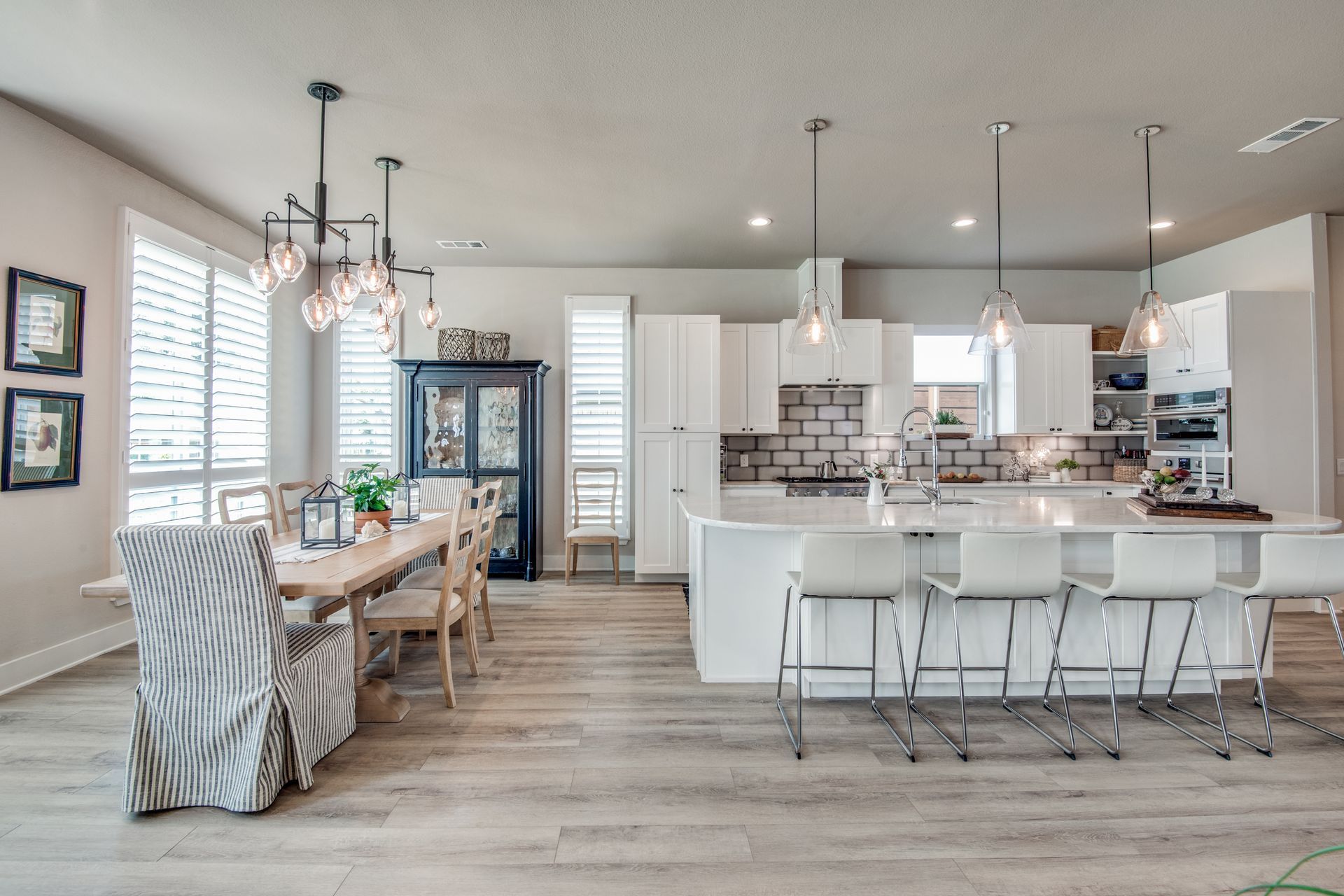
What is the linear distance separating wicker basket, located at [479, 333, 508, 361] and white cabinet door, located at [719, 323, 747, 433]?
186 cm

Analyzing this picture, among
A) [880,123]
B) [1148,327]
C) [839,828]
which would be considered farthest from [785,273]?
[839,828]

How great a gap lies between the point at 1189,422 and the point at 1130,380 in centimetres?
76

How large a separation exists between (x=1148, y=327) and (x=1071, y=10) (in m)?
1.70

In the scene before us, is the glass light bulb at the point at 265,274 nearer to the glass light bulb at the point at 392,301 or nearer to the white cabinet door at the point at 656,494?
the glass light bulb at the point at 392,301

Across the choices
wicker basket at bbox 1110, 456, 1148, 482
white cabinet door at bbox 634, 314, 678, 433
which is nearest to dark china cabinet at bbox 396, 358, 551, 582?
white cabinet door at bbox 634, 314, 678, 433

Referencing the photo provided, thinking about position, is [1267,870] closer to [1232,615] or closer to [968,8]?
[1232,615]

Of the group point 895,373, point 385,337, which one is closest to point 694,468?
point 895,373

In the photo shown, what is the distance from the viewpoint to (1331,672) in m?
3.25

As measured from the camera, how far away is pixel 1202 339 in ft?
15.4

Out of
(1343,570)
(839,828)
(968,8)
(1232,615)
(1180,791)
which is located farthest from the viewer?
(1232,615)

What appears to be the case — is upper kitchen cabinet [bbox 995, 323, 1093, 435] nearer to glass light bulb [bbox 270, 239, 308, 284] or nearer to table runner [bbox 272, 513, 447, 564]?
table runner [bbox 272, 513, 447, 564]

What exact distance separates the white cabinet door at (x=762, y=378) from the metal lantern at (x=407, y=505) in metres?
2.59

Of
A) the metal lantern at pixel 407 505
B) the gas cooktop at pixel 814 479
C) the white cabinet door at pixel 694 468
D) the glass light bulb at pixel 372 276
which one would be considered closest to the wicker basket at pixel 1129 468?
the gas cooktop at pixel 814 479

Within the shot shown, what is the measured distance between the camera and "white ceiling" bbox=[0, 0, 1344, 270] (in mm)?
2400
